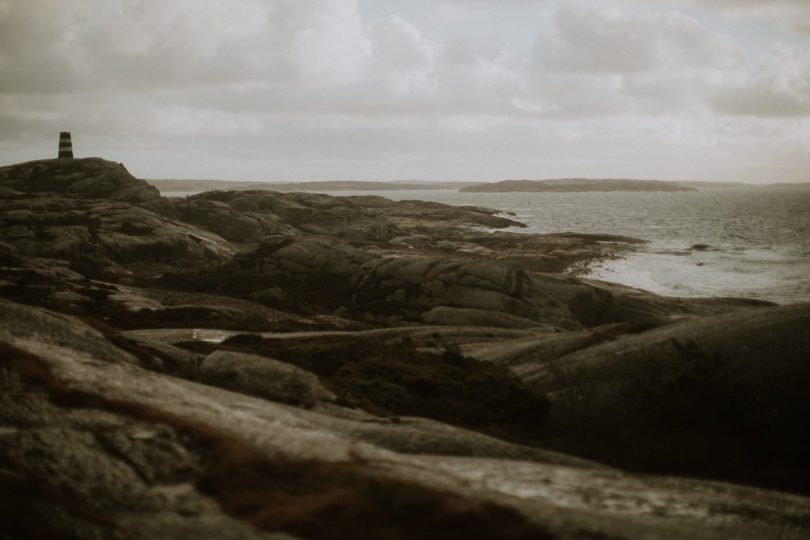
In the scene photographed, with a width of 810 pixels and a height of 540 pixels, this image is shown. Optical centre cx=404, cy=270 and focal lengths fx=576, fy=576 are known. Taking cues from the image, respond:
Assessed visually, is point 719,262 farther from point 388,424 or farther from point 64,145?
point 64,145

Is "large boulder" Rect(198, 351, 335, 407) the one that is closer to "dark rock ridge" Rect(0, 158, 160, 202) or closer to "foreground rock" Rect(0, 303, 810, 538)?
"foreground rock" Rect(0, 303, 810, 538)

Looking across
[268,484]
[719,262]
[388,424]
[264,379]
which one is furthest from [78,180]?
[719,262]

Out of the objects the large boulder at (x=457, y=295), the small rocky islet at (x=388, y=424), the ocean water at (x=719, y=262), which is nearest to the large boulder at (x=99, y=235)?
the small rocky islet at (x=388, y=424)

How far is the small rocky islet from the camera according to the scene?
8.86 meters

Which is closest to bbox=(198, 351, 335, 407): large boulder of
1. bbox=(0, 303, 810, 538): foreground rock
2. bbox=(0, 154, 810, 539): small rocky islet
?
bbox=(0, 154, 810, 539): small rocky islet

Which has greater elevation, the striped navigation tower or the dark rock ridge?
the striped navigation tower

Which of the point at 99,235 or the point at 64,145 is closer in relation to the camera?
the point at 99,235

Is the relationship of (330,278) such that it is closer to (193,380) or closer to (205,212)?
(193,380)


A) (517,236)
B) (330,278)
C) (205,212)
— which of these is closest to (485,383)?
(330,278)

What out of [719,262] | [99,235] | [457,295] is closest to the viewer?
[457,295]

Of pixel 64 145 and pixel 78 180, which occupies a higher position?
pixel 64 145

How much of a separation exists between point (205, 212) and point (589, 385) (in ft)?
Result: 227

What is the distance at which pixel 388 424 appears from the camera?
43.3ft

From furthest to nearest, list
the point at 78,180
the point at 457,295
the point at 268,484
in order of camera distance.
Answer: the point at 78,180 → the point at 457,295 → the point at 268,484
